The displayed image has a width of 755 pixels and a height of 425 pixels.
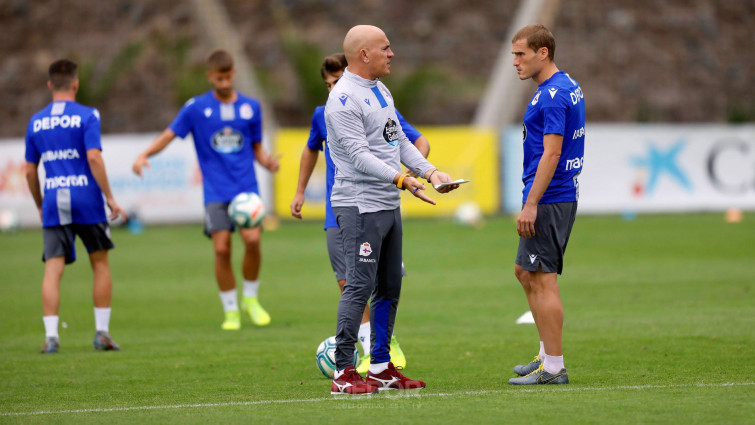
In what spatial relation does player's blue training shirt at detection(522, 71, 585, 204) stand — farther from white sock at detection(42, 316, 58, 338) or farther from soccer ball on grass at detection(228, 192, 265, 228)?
white sock at detection(42, 316, 58, 338)

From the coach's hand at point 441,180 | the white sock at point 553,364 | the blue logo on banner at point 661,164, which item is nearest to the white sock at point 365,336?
the white sock at point 553,364

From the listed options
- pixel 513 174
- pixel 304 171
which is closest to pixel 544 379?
pixel 304 171

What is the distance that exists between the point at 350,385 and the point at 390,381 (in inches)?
12.3

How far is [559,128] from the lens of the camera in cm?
655

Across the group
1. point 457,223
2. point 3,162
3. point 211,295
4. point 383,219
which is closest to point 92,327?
point 211,295

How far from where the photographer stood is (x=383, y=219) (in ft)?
21.5

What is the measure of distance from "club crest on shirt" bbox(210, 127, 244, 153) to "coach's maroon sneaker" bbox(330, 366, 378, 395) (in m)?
4.52

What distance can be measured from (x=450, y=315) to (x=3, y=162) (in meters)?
16.8

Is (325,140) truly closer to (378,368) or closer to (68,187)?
(378,368)

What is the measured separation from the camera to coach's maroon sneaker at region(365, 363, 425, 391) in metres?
6.66

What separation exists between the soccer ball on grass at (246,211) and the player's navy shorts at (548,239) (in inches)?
162

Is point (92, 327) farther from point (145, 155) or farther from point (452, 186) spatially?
point (452, 186)

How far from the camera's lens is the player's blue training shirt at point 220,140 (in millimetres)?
10508

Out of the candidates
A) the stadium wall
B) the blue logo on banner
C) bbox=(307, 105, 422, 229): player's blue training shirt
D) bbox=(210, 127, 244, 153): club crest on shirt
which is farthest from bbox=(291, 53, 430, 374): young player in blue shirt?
the blue logo on banner
